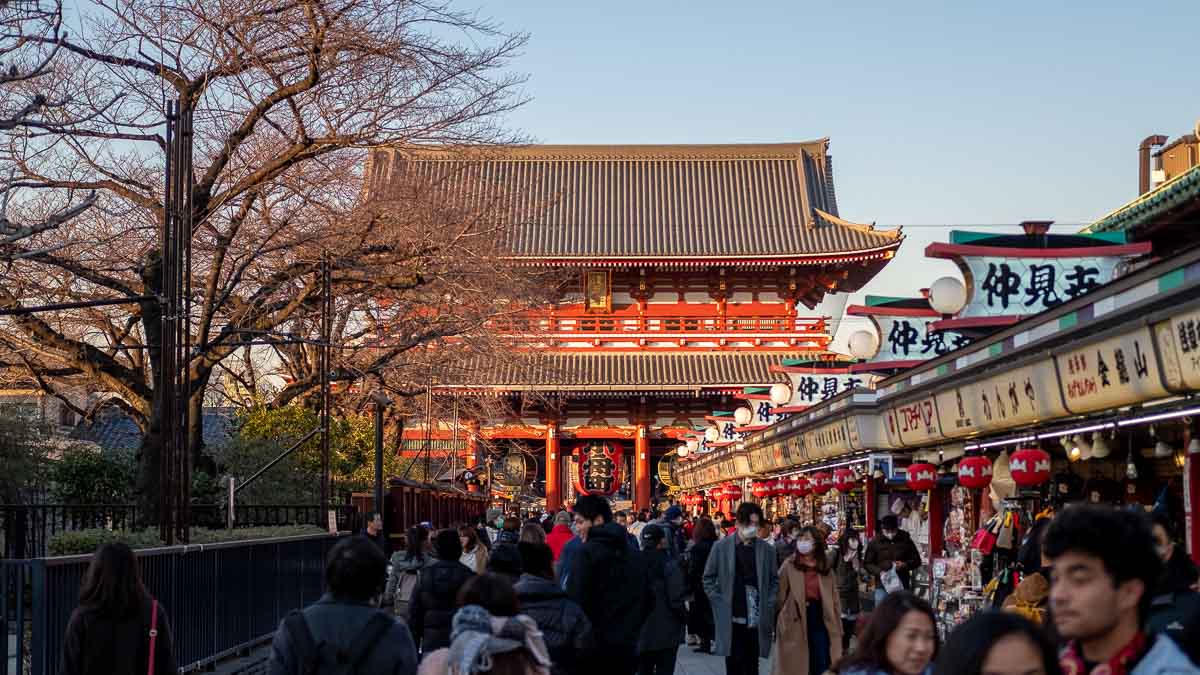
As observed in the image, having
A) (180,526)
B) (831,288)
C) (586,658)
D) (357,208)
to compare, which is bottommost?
(586,658)

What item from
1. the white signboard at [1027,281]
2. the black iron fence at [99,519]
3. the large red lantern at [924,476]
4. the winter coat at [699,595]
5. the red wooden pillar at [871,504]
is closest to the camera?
the white signboard at [1027,281]

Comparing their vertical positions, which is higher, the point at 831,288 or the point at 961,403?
the point at 831,288

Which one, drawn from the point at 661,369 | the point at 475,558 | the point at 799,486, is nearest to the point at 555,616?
the point at 475,558

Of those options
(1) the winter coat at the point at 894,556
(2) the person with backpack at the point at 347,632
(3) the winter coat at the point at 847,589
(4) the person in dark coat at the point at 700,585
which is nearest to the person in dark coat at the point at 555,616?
(2) the person with backpack at the point at 347,632

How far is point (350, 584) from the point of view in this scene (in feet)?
20.8

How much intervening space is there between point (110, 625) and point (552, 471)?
4154 centimetres

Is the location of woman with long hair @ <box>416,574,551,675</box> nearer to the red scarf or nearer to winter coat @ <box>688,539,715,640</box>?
the red scarf

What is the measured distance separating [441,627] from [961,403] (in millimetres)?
6795

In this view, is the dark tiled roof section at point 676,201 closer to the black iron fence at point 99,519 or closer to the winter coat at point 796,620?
the black iron fence at point 99,519

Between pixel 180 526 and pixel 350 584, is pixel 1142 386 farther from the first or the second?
pixel 180 526

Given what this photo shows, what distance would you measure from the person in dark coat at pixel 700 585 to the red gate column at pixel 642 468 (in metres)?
27.6

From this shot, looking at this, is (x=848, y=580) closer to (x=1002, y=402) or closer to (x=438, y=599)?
(x=1002, y=402)

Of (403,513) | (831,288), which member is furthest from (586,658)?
(831,288)

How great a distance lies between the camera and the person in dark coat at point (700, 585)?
53.1 ft
